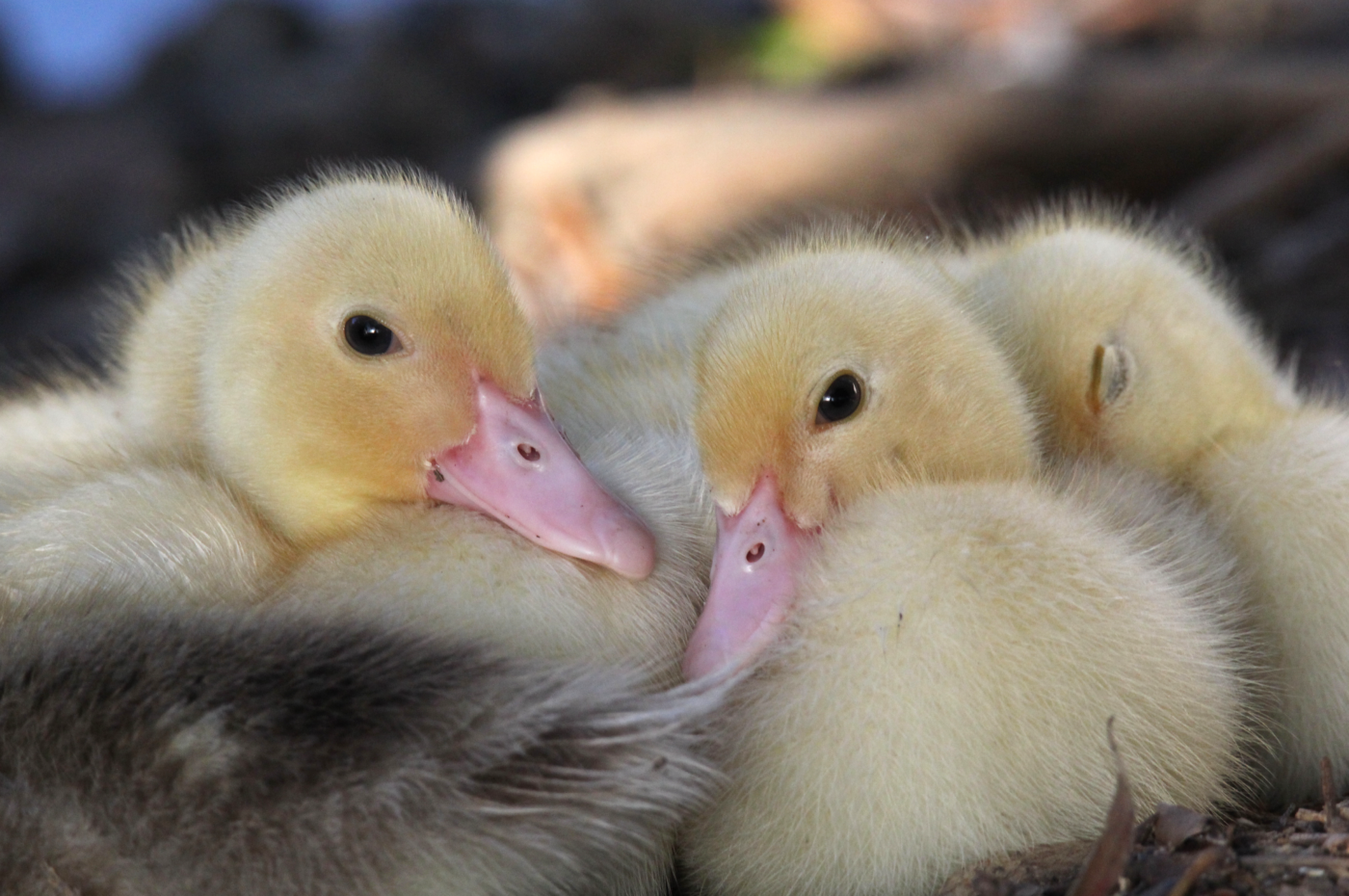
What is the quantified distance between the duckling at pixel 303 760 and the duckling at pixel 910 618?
176 mm

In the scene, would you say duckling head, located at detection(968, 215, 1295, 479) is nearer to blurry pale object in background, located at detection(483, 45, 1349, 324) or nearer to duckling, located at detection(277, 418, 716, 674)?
duckling, located at detection(277, 418, 716, 674)

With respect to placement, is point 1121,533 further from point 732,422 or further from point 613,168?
point 613,168

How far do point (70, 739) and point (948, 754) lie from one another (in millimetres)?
740

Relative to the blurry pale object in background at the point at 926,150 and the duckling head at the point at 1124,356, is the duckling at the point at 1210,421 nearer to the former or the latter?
the duckling head at the point at 1124,356

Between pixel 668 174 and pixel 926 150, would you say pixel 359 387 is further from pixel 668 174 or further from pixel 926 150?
pixel 926 150

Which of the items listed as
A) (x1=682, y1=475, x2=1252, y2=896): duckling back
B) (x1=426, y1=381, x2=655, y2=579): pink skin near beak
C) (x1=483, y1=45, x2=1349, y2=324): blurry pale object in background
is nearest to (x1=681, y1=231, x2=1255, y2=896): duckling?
(x1=682, y1=475, x2=1252, y2=896): duckling back

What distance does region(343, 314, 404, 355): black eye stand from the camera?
1.55m

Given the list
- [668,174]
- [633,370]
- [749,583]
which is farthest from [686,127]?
[749,583]

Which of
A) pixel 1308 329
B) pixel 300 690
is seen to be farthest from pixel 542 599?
pixel 1308 329

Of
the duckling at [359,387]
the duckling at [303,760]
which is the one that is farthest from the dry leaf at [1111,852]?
the duckling at [359,387]

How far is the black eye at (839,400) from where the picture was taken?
58.9 inches

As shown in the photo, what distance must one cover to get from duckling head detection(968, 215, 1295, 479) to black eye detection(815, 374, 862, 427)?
268mm

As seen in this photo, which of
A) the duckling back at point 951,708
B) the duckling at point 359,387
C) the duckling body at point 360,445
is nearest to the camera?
the duckling back at point 951,708

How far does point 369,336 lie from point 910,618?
0.66 meters
